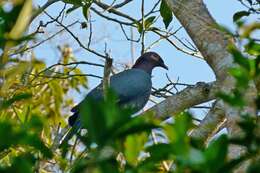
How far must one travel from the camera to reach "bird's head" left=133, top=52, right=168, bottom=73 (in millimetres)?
6227

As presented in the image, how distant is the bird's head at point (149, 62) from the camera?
623 cm

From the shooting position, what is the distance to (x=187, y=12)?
3.29 m

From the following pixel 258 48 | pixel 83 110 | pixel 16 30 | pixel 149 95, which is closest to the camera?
pixel 83 110

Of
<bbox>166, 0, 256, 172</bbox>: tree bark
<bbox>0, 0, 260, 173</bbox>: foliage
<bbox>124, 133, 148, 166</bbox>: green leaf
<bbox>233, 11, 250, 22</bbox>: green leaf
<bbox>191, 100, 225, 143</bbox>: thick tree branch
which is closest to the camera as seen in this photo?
<bbox>0, 0, 260, 173</bbox>: foliage

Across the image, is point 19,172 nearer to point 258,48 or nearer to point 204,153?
point 204,153

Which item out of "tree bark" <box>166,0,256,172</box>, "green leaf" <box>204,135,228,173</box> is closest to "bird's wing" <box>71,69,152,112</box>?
"tree bark" <box>166,0,256,172</box>

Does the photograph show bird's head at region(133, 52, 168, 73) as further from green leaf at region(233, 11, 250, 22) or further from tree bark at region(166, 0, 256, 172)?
green leaf at region(233, 11, 250, 22)

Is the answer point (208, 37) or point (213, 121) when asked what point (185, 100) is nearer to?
point (213, 121)

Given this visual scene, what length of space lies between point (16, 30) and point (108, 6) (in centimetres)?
304

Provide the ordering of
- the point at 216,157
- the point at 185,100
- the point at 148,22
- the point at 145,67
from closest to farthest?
the point at 216,157, the point at 185,100, the point at 148,22, the point at 145,67

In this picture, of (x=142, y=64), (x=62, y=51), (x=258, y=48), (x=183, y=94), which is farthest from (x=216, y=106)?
(x=62, y=51)

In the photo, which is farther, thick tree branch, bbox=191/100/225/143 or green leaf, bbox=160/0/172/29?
green leaf, bbox=160/0/172/29

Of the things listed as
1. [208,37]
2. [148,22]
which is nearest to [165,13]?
[148,22]

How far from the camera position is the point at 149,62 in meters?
→ 6.35
